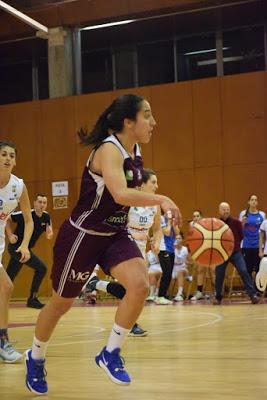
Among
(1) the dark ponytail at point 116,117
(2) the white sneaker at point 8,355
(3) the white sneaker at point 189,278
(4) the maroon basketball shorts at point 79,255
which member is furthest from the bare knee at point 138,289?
(3) the white sneaker at point 189,278

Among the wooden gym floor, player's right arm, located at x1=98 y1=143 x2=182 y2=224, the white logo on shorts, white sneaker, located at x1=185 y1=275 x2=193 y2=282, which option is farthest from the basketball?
white sneaker, located at x1=185 y1=275 x2=193 y2=282

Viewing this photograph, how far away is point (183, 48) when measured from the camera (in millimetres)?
17469

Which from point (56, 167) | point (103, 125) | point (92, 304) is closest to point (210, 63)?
point (56, 167)

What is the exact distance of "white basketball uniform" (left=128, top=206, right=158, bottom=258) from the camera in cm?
745

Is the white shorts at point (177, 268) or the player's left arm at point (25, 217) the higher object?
the player's left arm at point (25, 217)

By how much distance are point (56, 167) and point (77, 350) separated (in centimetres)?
1221

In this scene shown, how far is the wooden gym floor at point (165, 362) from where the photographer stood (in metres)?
3.81

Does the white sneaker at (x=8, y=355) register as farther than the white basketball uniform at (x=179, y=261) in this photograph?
No

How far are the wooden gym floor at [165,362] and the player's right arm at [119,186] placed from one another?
1027mm

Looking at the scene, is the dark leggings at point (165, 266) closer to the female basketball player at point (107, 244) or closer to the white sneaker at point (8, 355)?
the white sneaker at point (8, 355)

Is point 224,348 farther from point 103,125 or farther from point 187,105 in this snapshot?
point 187,105

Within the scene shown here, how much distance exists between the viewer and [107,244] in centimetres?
387

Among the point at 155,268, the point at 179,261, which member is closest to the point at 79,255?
the point at 155,268

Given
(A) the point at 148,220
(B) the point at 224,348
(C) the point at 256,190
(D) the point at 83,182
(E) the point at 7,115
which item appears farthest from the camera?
(E) the point at 7,115
